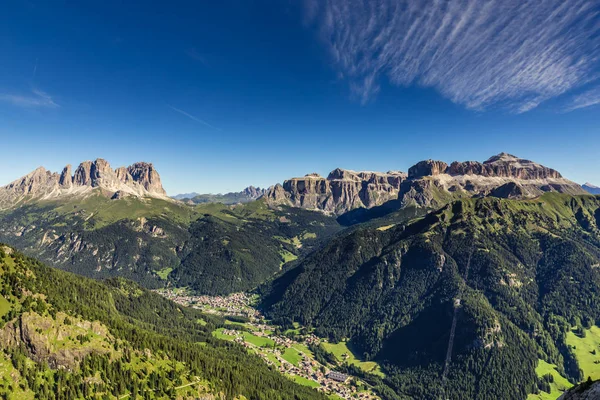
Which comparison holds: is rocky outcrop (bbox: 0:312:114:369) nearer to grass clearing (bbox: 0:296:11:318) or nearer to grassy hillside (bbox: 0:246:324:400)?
grassy hillside (bbox: 0:246:324:400)

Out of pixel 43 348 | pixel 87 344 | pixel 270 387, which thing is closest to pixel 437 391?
pixel 270 387

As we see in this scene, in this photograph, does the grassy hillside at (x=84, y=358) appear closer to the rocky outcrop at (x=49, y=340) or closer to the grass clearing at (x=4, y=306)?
the rocky outcrop at (x=49, y=340)

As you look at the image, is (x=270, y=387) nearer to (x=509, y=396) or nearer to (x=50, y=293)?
(x=50, y=293)

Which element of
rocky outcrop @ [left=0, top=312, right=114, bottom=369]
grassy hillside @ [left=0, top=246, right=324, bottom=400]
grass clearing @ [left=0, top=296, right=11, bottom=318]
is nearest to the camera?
grassy hillside @ [left=0, top=246, right=324, bottom=400]

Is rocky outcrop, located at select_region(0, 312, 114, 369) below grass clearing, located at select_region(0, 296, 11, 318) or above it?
below

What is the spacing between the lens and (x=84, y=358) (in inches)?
5020

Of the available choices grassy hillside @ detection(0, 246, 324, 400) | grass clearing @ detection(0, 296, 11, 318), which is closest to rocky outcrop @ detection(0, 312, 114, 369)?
grassy hillside @ detection(0, 246, 324, 400)

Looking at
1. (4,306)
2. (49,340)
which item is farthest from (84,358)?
(4,306)

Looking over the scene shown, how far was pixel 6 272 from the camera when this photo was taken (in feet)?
461

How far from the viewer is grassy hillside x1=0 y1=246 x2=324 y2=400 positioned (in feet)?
383

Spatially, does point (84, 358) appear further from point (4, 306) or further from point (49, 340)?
point (4, 306)

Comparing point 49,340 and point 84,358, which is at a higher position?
point 49,340

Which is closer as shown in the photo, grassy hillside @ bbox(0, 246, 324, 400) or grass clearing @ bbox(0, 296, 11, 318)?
grassy hillside @ bbox(0, 246, 324, 400)

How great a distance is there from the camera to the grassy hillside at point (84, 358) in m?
117
